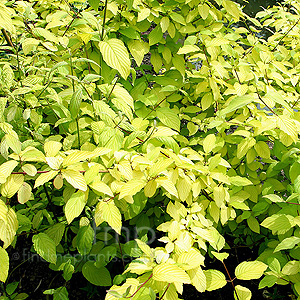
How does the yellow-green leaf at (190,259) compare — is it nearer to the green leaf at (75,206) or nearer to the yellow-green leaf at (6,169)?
the green leaf at (75,206)

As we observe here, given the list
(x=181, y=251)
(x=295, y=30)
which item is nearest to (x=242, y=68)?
(x=295, y=30)

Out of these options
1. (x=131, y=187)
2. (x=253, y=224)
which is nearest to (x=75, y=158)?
(x=131, y=187)

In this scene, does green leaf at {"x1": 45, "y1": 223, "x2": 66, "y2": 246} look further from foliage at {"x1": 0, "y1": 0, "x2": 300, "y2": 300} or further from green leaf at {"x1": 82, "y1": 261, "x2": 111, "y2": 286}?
green leaf at {"x1": 82, "y1": 261, "x2": 111, "y2": 286}

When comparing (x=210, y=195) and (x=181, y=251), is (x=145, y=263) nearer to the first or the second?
(x=181, y=251)

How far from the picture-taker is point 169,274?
862 mm

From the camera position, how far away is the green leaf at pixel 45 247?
1175 mm

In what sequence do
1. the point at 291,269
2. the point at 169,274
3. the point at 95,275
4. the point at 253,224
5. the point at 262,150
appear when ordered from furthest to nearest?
the point at 253,224 → the point at 262,150 → the point at 95,275 → the point at 291,269 → the point at 169,274

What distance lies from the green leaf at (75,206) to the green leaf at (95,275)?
0.57m

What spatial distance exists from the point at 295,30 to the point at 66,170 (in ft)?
7.17

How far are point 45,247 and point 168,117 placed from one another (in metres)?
0.96

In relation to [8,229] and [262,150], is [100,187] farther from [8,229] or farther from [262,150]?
[262,150]

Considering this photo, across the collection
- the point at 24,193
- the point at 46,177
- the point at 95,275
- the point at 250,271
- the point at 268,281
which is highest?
the point at 46,177

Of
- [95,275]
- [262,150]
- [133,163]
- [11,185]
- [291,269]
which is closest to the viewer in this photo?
[11,185]

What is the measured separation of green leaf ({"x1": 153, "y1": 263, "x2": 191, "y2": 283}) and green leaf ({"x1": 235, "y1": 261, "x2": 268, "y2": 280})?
41cm
